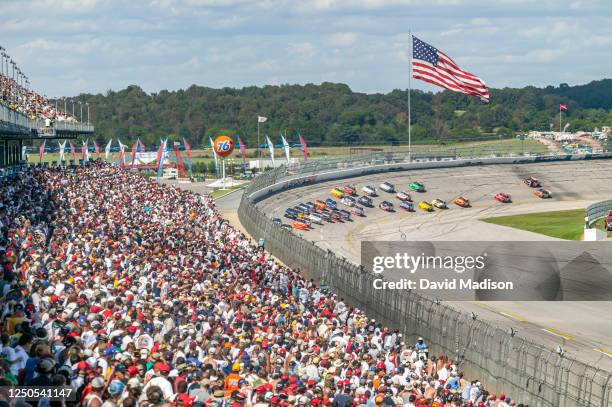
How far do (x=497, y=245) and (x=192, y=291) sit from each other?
130ft

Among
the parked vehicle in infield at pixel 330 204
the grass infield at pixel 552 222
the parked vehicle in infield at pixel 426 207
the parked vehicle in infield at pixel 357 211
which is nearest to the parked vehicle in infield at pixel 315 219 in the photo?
the parked vehicle in infield at pixel 330 204

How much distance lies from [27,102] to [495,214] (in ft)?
144

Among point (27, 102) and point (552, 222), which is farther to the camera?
point (552, 222)

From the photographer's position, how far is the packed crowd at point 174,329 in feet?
48.3

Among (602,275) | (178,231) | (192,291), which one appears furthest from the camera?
(602,275)

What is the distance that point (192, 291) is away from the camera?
2747 centimetres

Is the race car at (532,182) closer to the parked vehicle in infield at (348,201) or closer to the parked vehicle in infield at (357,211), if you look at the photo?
the parked vehicle in infield at (348,201)

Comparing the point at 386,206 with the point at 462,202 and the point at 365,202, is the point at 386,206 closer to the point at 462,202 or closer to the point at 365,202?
the point at 365,202

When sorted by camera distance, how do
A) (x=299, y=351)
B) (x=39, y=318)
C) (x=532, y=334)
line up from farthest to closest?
(x=532, y=334), (x=299, y=351), (x=39, y=318)

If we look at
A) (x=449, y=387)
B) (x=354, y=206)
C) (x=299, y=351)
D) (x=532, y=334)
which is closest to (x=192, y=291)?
(x=299, y=351)

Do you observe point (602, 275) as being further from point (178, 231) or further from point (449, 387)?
point (449, 387)

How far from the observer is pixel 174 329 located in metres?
21.0

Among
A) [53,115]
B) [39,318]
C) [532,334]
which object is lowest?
[532,334]

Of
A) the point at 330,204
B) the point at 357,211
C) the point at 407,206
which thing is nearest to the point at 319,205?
the point at 330,204
